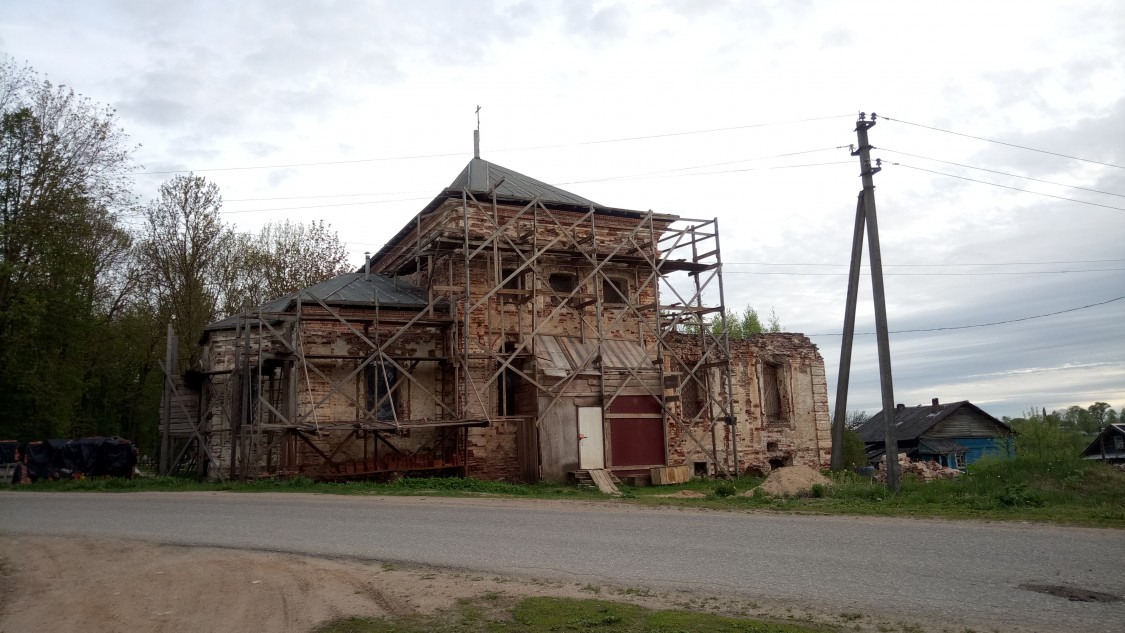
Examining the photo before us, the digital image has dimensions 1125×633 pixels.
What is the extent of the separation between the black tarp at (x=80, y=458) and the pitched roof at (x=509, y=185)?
12191mm

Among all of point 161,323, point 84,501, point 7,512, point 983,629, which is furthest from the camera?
point 161,323

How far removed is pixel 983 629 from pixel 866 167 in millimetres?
11561

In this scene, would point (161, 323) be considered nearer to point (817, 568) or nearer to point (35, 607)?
point (35, 607)

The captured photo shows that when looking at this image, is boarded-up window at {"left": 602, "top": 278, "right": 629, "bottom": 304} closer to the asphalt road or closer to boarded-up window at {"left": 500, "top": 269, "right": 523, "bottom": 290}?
boarded-up window at {"left": 500, "top": 269, "right": 523, "bottom": 290}

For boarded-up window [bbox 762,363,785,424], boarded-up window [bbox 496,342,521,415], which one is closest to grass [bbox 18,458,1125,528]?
boarded-up window [bbox 496,342,521,415]

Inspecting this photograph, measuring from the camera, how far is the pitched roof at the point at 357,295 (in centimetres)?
2075

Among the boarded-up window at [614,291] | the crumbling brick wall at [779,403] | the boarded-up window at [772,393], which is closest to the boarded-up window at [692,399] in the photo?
the crumbling brick wall at [779,403]

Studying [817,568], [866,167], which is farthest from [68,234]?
[817,568]

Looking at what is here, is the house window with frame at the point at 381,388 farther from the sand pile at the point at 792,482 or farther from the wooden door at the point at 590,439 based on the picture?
the sand pile at the point at 792,482

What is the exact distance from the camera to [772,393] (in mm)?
27406

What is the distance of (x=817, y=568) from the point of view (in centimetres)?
800

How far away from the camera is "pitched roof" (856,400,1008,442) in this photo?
4275 centimetres

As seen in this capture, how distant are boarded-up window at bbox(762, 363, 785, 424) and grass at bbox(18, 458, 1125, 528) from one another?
8.61 m

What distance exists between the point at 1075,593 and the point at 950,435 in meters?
40.0
